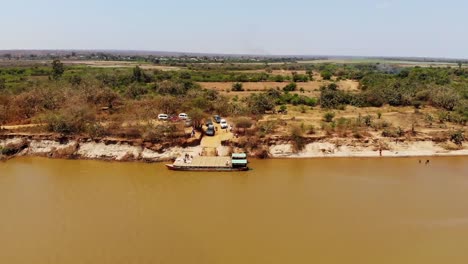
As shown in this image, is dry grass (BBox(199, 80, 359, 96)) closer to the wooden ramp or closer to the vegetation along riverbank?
the vegetation along riverbank

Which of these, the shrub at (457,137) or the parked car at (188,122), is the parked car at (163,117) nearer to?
A: the parked car at (188,122)

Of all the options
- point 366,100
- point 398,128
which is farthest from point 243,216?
point 366,100

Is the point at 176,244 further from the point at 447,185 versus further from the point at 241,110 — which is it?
the point at 241,110

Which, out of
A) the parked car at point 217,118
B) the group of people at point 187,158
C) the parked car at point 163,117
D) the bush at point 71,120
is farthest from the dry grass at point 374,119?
the bush at point 71,120

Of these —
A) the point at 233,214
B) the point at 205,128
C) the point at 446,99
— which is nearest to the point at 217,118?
the point at 205,128

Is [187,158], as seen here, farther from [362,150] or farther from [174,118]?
[362,150]

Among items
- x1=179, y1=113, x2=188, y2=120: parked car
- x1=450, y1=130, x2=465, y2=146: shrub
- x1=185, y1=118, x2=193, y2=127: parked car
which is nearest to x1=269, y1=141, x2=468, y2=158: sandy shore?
x1=450, y1=130, x2=465, y2=146: shrub
